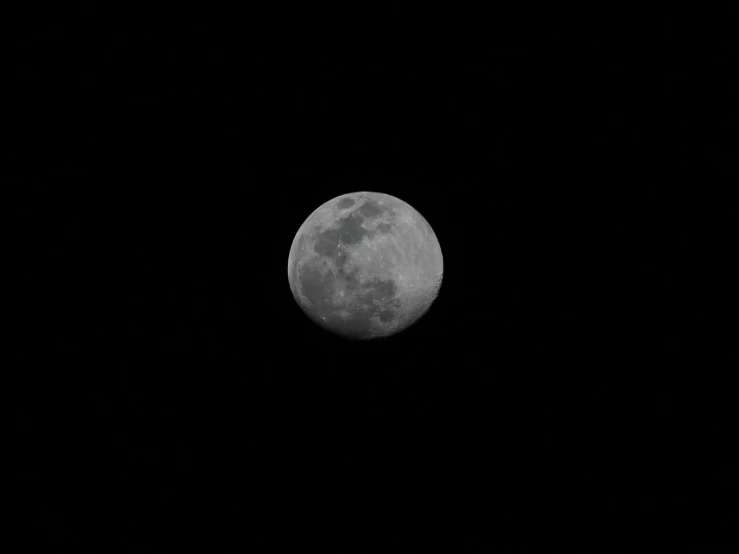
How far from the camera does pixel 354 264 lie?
4859 mm

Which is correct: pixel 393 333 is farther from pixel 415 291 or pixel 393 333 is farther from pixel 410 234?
pixel 410 234

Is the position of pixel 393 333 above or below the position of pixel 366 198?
below

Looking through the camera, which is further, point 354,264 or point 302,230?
point 302,230

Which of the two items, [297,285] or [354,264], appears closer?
[354,264]

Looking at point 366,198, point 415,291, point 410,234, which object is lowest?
point 415,291

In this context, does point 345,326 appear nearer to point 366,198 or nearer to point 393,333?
point 393,333

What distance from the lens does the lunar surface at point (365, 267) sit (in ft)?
16.0

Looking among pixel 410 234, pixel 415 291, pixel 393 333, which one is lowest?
pixel 393 333

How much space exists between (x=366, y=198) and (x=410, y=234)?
2.16ft

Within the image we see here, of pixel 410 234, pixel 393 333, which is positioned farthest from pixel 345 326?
pixel 410 234

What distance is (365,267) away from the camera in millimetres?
4852

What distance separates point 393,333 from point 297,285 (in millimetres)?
1208

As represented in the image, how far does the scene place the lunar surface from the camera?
16.0 feet

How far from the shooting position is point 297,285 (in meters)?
5.27
